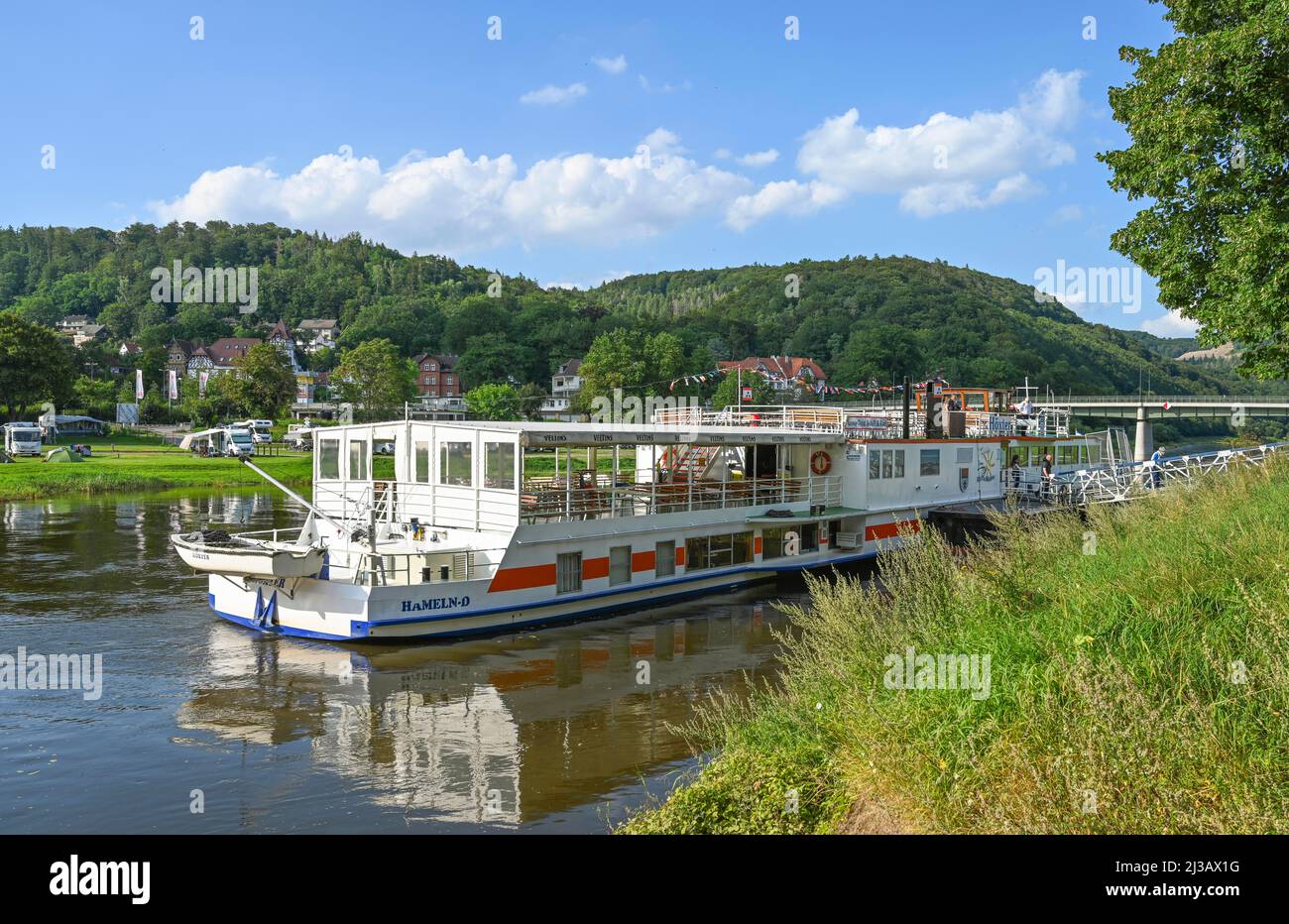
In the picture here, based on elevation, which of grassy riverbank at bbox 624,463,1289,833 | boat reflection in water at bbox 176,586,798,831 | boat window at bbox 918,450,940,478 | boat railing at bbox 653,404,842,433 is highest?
boat railing at bbox 653,404,842,433

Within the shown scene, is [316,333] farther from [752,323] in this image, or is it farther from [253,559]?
[253,559]

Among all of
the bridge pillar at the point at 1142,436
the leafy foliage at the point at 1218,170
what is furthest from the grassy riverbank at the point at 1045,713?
the bridge pillar at the point at 1142,436

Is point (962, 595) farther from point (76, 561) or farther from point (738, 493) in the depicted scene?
point (76, 561)

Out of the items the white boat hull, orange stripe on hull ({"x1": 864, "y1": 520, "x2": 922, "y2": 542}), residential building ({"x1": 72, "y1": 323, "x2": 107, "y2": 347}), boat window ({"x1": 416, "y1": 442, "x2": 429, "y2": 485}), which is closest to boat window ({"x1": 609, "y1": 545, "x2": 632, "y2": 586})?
boat window ({"x1": 416, "y1": 442, "x2": 429, "y2": 485})

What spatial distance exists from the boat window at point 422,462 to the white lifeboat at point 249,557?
3.39 m

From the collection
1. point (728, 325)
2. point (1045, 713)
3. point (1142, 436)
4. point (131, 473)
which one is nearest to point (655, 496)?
point (1045, 713)

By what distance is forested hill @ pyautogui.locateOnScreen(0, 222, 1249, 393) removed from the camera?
384ft

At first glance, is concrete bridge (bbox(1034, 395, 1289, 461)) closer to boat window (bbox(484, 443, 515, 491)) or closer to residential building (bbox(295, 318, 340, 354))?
boat window (bbox(484, 443, 515, 491))

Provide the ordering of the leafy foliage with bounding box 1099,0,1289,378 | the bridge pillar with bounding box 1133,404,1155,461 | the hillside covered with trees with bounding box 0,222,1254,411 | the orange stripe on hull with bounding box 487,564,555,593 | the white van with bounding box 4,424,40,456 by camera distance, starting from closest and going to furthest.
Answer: the leafy foliage with bounding box 1099,0,1289,378 < the orange stripe on hull with bounding box 487,564,555,593 < the white van with bounding box 4,424,40,456 < the bridge pillar with bounding box 1133,404,1155,461 < the hillside covered with trees with bounding box 0,222,1254,411

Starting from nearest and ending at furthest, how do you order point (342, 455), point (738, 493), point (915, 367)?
point (342, 455), point (738, 493), point (915, 367)

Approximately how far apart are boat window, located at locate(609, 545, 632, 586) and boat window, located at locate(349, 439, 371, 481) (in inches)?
252
